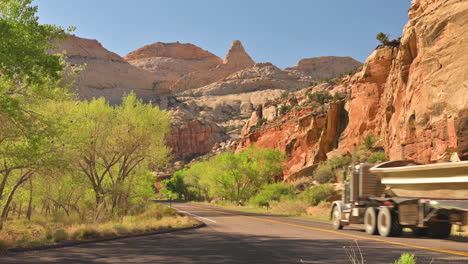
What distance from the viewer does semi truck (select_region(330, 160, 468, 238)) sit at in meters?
11.2

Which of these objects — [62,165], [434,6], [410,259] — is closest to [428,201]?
[410,259]

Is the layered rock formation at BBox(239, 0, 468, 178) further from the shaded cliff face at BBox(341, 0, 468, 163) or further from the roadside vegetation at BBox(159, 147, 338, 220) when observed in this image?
the roadside vegetation at BBox(159, 147, 338, 220)

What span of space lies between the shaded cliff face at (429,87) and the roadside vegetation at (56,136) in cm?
2017

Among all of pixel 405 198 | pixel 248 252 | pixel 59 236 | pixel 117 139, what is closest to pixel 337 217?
pixel 405 198

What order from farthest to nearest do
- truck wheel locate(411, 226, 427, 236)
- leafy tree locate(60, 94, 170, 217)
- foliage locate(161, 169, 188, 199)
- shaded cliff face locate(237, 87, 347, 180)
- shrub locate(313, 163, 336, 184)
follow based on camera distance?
foliage locate(161, 169, 188, 199)
shaded cliff face locate(237, 87, 347, 180)
shrub locate(313, 163, 336, 184)
leafy tree locate(60, 94, 170, 217)
truck wheel locate(411, 226, 427, 236)

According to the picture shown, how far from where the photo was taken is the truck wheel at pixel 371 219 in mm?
14367

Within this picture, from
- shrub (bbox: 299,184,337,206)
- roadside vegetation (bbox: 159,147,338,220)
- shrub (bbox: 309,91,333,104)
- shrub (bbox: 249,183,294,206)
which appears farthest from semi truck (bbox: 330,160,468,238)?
shrub (bbox: 309,91,333,104)

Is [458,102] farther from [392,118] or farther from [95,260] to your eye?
[95,260]

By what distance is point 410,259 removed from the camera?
16.3ft

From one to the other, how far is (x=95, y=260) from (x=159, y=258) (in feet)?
4.68

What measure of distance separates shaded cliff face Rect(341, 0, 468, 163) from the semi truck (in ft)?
57.1

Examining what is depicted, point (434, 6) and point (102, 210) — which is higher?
point (434, 6)

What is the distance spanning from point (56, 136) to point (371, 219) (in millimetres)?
12370

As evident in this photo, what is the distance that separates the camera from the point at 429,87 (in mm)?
35219
